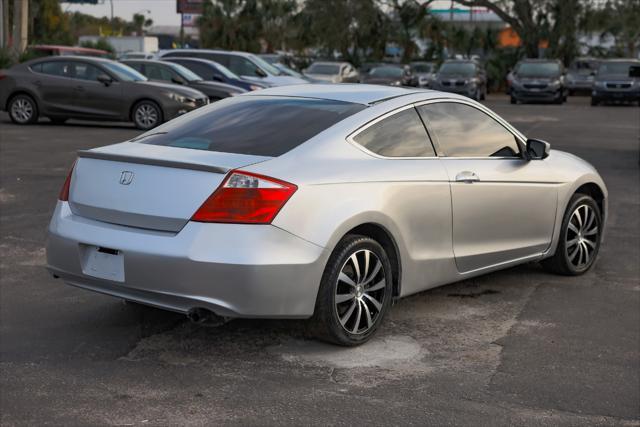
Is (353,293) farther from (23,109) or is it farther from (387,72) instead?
(387,72)

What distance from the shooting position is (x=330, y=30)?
55.7 meters

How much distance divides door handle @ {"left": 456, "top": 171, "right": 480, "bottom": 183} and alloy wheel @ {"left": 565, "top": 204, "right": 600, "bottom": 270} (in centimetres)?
139

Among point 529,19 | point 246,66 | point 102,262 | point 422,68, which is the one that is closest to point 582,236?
point 102,262

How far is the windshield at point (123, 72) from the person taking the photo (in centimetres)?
2095

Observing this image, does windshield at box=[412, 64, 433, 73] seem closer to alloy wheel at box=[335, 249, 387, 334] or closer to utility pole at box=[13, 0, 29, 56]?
utility pole at box=[13, 0, 29, 56]

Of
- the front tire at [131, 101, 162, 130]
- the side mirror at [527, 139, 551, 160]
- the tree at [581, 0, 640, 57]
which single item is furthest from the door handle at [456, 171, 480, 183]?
the tree at [581, 0, 640, 57]

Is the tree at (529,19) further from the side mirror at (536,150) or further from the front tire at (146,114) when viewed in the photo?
the side mirror at (536,150)

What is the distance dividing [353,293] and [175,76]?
18447 mm

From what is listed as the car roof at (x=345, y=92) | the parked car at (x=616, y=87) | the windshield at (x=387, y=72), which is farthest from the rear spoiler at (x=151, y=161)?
the windshield at (x=387, y=72)

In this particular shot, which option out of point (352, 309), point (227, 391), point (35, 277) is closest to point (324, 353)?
point (352, 309)

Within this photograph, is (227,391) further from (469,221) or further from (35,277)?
(35,277)

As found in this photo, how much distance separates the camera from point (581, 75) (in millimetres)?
48531

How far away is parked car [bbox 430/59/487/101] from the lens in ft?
129

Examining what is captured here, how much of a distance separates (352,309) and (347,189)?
68 centimetres
